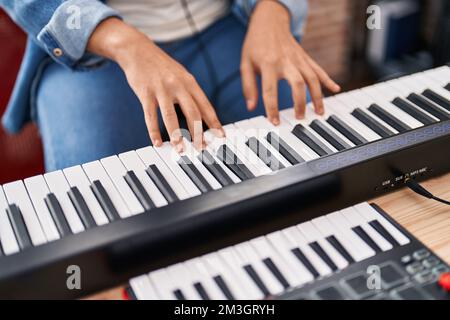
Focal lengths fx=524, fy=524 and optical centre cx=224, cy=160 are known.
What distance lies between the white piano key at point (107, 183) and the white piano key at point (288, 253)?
187 millimetres

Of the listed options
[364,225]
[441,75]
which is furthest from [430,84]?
[364,225]

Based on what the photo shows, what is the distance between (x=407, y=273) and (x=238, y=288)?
0.20 meters

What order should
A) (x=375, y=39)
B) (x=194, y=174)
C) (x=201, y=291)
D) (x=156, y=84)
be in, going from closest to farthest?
1. (x=201, y=291)
2. (x=194, y=174)
3. (x=156, y=84)
4. (x=375, y=39)

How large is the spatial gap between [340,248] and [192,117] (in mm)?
295

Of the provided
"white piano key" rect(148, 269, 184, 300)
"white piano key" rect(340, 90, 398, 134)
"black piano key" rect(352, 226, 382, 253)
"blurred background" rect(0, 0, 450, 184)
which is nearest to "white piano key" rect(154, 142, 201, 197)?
"white piano key" rect(148, 269, 184, 300)

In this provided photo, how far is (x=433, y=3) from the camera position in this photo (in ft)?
7.73

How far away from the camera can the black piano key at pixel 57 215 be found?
0.63 m

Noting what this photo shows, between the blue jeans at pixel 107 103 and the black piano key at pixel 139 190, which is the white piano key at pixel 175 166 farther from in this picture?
the blue jeans at pixel 107 103

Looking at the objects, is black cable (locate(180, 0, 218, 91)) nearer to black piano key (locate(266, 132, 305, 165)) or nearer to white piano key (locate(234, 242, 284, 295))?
black piano key (locate(266, 132, 305, 165))

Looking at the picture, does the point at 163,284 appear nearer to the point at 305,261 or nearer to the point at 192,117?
the point at 305,261

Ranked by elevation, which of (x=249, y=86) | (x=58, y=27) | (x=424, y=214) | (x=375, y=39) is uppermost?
(x=58, y=27)

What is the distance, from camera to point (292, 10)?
3.65ft

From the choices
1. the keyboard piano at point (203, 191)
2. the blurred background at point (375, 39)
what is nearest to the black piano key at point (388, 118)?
the keyboard piano at point (203, 191)
